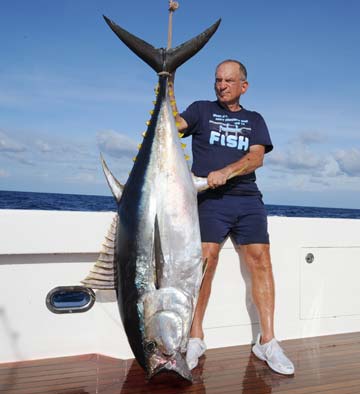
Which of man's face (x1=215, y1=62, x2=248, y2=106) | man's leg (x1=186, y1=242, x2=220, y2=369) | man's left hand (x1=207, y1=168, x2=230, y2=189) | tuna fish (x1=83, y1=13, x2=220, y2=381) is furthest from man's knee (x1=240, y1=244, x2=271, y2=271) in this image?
man's face (x1=215, y1=62, x2=248, y2=106)

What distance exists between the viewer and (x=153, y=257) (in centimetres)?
207

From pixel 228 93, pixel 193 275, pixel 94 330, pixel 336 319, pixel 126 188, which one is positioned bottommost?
pixel 336 319

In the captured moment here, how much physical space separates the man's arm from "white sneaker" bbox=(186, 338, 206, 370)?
98 cm

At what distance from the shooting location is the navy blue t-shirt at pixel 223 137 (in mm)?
2809

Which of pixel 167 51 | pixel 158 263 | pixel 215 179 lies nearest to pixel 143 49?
pixel 167 51

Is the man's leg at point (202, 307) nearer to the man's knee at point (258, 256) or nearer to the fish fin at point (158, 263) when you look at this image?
the man's knee at point (258, 256)

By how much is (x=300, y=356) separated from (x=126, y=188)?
158 centimetres

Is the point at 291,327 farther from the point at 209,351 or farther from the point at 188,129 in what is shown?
the point at 188,129

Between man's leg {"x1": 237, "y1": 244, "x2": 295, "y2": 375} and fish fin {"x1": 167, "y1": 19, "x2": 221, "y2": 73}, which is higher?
fish fin {"x1": 167, "y1": 19, "x2": 221, "y2": 73}

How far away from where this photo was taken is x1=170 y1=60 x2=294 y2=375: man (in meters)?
2.80

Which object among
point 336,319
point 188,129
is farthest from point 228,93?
point 336,319

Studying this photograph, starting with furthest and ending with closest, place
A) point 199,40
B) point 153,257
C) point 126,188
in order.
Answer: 1. point 199,40
2. point 126,188
3. point 153,257

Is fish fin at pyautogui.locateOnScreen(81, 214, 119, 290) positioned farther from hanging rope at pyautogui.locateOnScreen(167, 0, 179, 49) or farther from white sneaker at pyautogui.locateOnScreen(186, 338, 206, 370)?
hanging rope at pyautogui.locateOnScreen(167, 0, 179, 49)

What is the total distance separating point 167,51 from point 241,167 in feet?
2.36
